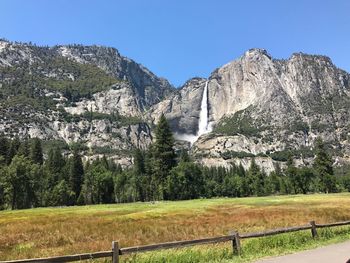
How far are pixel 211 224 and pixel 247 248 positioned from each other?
12.2m

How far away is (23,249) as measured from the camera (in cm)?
2452

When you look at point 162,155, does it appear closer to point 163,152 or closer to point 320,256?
point 163,152

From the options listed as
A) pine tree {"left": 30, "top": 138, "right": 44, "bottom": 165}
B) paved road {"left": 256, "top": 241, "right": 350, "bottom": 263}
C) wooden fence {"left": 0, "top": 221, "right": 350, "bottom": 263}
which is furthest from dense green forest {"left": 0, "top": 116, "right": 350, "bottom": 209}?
paved road {"left": 256, "top": 241, "right": 350, "bottom": 263}

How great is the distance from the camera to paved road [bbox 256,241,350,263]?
18.3m

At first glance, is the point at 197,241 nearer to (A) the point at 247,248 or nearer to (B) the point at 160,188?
(A) the point at 247,248

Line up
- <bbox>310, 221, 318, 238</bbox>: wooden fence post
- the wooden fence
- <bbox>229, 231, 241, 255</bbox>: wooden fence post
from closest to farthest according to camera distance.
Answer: the wooden fence < <bbox>229, 231, 241, 255</bbox>: wooden fence post < <bbox>310, 221, 318, 238</bbox>: wooden fence post

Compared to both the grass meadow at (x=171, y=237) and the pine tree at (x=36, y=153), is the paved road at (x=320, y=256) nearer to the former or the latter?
the grass meadow at (x=171, y=237)

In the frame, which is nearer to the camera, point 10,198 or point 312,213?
point 312,213

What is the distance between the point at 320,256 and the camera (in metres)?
19.3

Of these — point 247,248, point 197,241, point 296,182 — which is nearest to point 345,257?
point 247,248

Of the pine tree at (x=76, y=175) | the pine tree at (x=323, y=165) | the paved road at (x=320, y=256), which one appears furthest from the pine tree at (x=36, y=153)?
the paved road at (x=320, y=256)

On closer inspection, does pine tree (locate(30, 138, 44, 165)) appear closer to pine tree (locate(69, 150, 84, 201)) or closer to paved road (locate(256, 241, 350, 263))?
pine tree (locate(69, 150, 84, 201))

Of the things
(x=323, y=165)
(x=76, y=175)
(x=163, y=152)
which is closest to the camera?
(x=163, y=152)

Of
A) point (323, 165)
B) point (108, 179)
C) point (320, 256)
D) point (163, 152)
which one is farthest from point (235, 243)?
point (323, 165)
